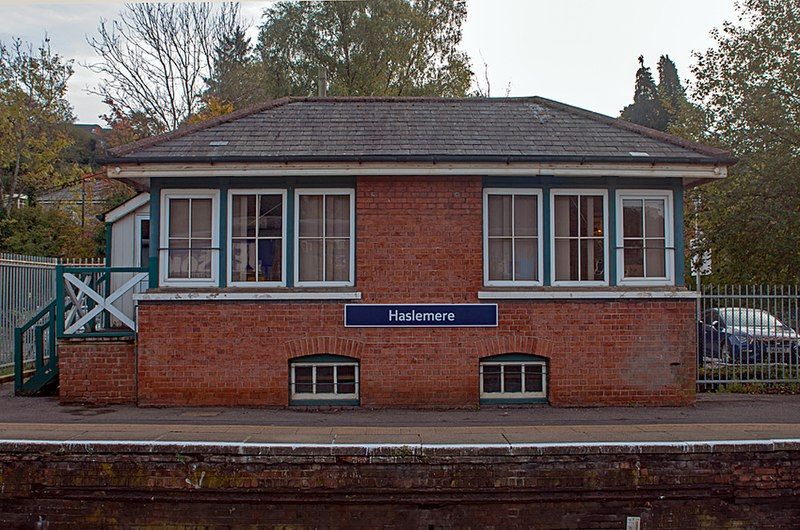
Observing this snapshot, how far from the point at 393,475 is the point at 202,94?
104ft

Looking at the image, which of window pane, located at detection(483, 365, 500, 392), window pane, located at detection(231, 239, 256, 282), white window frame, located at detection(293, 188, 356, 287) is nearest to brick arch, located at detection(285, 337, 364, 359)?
white window frame, located at detection(293, 188, 356, 287)

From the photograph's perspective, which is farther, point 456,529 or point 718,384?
point 718,384

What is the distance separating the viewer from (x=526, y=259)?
38.4 ft

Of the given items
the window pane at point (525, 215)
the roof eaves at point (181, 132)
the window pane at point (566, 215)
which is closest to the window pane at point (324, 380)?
the window pane at point (525, 215)

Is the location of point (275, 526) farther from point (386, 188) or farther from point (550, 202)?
point (550, 202)

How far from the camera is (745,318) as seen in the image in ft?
43.0

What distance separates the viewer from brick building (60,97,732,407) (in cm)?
1133

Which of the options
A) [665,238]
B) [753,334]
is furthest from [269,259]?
[753,334]

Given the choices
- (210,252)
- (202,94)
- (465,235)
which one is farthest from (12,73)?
(465,235)

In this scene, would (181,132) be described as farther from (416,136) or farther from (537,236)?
(537,236)

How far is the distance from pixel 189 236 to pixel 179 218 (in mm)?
308

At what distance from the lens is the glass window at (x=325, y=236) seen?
11609mm

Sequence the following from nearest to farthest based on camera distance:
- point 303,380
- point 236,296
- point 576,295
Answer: point 236,296, point 576,295, point 303,380

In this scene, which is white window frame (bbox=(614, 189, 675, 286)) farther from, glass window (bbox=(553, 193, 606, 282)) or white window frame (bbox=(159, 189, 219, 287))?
white window frame (bbox=(159, 189, 219, 287))
